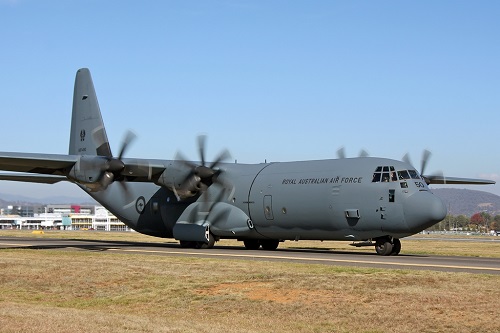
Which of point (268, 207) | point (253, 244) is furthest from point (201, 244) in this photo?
point (268, 207)

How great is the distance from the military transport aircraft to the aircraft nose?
0.04 meters

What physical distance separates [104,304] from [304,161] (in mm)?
19359

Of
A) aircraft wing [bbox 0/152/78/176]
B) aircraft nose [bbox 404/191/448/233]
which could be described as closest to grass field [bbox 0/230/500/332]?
aircraft nose [bbox 404/191/448/233]

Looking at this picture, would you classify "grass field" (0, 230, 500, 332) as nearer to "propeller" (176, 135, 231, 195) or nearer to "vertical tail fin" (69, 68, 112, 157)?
"propeller" (176, 135, 231, 195)

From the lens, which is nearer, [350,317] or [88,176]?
[350,317]

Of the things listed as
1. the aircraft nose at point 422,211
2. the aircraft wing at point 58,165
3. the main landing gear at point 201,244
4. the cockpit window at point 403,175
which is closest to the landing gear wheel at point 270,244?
the main landing gear at point 201,244

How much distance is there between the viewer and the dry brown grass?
1451cm

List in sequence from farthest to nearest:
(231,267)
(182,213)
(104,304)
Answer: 1. (182,213)
2. (231,267)
3. (104,304)

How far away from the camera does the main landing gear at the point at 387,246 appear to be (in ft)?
102

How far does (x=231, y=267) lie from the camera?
24406 millimetres

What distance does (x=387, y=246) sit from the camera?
102ft

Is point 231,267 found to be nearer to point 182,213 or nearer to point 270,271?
point 270,271

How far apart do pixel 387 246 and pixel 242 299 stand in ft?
48.8

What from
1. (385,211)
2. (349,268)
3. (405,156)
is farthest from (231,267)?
(405,156)
